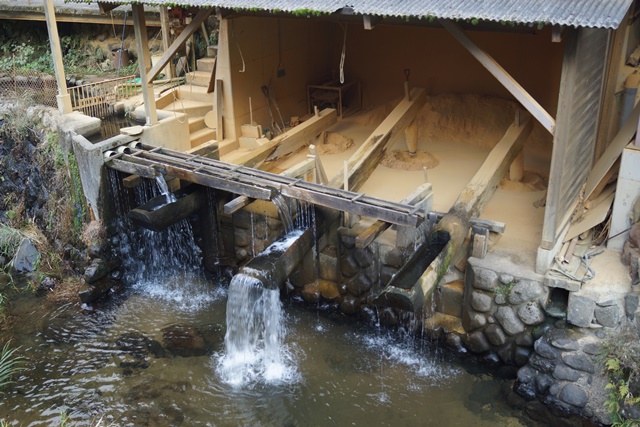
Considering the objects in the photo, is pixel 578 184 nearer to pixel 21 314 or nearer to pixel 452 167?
pixel 452 167

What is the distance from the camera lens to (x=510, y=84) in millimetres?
6285

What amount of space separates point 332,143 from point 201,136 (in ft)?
6.87

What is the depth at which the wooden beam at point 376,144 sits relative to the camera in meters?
8.15

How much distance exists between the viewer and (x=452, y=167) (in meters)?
9.29

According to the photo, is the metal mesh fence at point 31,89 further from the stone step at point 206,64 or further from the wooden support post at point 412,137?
the wooden support post at point 412,137

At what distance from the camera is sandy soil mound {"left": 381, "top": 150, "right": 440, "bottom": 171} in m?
9.39

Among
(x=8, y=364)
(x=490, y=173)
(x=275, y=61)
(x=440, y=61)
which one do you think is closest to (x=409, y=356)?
(x=490, y=173)

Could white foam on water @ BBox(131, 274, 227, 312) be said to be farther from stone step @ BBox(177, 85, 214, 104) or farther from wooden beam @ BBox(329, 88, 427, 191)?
stone step @ BBox(177, 85, 214, 104)

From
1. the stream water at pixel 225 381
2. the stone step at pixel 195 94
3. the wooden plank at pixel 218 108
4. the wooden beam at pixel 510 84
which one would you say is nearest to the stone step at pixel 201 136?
the wooden plank at pixel 218 108

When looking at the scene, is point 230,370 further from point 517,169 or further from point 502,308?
point 517,169

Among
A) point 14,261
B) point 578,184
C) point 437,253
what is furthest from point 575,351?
point 14,261

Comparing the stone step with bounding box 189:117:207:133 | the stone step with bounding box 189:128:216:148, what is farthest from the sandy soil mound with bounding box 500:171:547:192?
the stone step with bounding box 189:117:207:133

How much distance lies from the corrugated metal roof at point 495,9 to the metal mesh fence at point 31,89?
566 cm

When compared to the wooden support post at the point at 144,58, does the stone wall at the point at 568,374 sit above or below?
below
